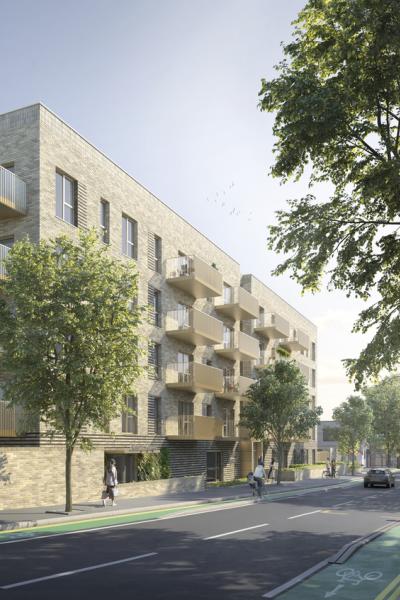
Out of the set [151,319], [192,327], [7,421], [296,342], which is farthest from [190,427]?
[296,342]

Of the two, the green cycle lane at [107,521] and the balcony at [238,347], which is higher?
the balcony at [238,347]

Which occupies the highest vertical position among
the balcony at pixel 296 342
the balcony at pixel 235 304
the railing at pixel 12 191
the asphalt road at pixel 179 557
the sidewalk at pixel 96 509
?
the railing at pixel 12 191

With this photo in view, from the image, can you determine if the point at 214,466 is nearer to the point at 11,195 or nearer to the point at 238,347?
the point at 238,347

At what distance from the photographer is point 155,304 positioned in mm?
35094

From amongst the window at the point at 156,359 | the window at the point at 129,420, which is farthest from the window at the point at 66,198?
the window at the point at 156,359

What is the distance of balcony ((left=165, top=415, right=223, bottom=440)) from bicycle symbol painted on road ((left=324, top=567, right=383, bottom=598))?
23929 mm

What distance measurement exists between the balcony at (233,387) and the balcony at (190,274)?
717cm

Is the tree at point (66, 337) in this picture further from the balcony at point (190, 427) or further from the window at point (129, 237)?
the balcony at point (190, 427)

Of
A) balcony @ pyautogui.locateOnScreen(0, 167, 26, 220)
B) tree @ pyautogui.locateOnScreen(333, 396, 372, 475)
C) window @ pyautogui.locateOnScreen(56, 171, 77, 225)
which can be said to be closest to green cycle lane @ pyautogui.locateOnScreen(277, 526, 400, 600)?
balcony @ pyautogui.locateOnScreen(0, 167, 26, 220)

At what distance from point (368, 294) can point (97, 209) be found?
51.9 ft

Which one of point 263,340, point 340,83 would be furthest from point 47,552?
A: point 263,340

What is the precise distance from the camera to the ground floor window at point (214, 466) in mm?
41125

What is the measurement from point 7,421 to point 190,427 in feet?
48.3

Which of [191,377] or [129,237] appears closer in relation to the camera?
[129,237]
